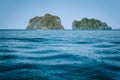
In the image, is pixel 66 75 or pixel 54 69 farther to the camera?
pixel 54 69

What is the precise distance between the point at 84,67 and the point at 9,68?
579cm

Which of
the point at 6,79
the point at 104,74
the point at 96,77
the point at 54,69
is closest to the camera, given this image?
the point at 6,79

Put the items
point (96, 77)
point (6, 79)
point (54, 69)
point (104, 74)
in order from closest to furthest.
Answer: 1. point (6, 79)
2. point (96, 77)
3. point (104, 74)
4. point (54, 69)

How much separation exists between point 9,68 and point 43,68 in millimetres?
2566

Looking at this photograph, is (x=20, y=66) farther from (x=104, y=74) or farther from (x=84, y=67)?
(x=104, y=74)

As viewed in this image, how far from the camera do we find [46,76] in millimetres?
11641

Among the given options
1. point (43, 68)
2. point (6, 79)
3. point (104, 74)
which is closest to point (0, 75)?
point (6, 79)

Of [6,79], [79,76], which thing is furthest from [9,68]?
[79,76]

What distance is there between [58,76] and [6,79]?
3225 mm

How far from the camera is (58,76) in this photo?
11.7 metres

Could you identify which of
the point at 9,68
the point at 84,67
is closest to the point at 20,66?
the point at 9,68

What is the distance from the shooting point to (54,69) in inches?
→ 533

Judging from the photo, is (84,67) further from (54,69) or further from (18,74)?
(18,74)

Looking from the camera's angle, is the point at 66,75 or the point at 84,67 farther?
the point at 84,67
